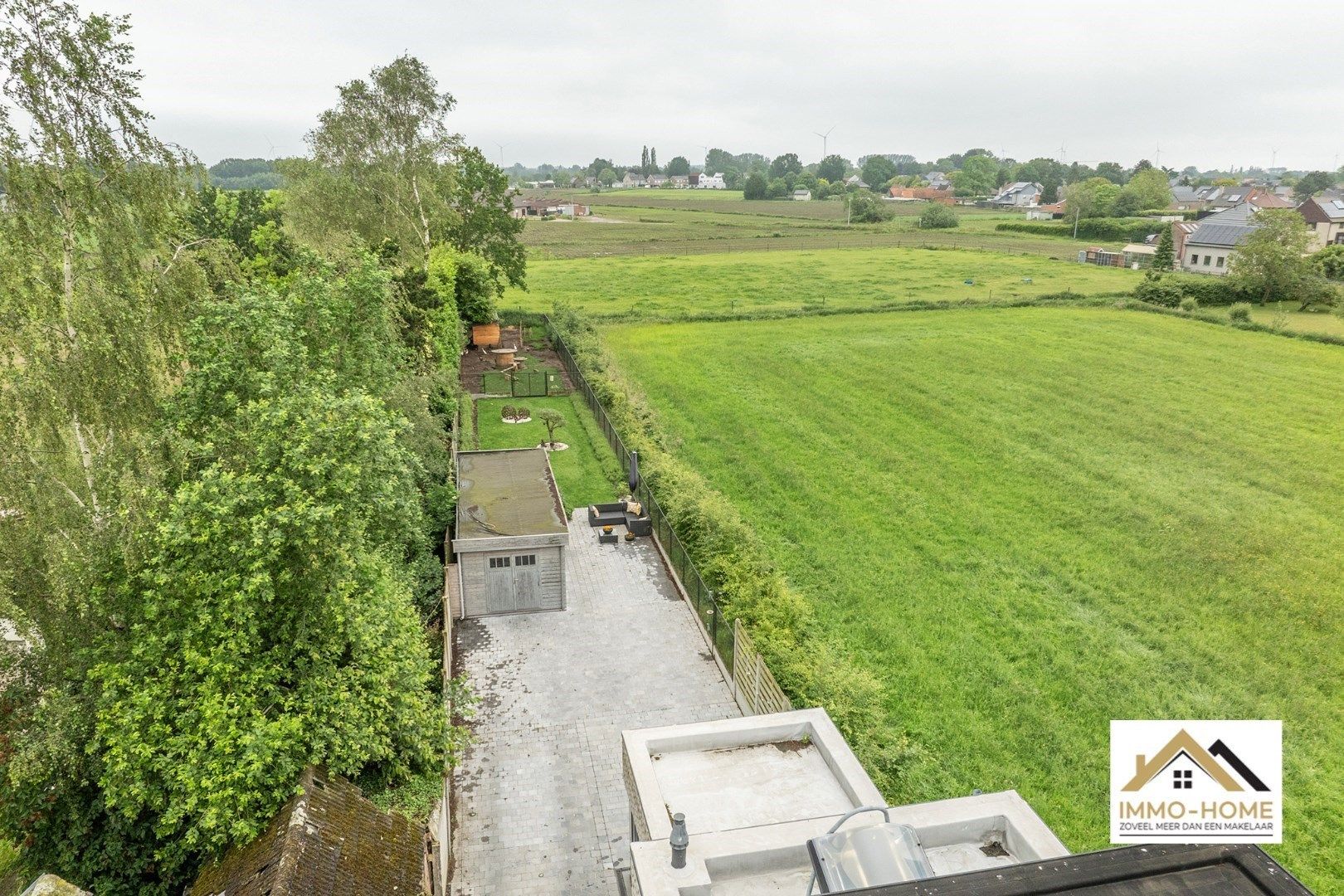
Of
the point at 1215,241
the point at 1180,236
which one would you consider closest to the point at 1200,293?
the point at 1215,241

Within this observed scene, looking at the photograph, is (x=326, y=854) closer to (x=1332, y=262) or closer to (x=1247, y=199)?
(x=1332, y=262)

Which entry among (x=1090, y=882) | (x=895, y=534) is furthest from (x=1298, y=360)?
(x=1090, y=882)

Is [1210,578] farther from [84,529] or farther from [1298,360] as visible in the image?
[1298,360]

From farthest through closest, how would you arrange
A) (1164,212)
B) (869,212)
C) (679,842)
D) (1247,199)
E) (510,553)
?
(1164,212) → (869,212) → (1247,199) → (510,553) → (679,842)

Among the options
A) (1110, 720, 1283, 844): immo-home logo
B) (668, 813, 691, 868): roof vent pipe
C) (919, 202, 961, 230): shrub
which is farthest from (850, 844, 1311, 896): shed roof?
(919, 202, 961, 230): shrub

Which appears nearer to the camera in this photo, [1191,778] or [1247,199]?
[1191,778]

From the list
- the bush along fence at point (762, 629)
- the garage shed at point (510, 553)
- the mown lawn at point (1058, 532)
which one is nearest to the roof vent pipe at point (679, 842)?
the bush along fence at point (762, 629)

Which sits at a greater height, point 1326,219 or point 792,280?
point 1326,219
